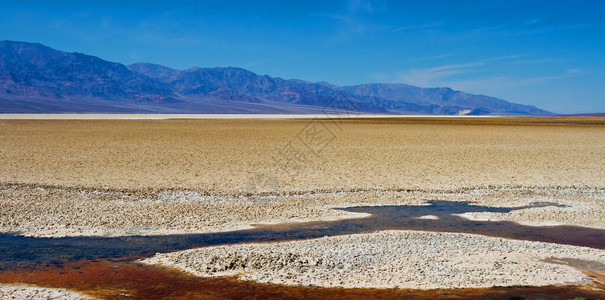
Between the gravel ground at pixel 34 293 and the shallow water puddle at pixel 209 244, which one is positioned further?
the shallow water puddle at pixel 209 244

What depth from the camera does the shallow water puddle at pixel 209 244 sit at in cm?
548

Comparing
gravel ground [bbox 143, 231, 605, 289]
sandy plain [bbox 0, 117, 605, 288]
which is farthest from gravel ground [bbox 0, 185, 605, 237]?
gravel ground [bbox 143, 231, 605, 289]

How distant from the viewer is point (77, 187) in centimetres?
1189

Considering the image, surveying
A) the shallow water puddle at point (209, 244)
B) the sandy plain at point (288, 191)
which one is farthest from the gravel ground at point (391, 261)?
the shallow water puddle at point (209, 244)

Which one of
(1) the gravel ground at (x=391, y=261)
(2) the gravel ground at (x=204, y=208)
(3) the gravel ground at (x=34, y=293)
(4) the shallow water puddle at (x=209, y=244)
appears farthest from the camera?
(2) the gravel ground at (x=204, y=208)

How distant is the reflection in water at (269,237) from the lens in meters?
6.86

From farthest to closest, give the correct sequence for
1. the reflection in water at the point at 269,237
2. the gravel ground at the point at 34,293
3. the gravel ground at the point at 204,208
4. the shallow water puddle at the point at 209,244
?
the gravel ground at the point at 204,208 < the reflection in water at the point at 269,237 < the shallow water puddle at the point at 209,244 < the gravel ground at the point at 34,293

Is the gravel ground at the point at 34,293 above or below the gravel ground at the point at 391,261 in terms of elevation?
below

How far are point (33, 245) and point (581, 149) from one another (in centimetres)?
2306

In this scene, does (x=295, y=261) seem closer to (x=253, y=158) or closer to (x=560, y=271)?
(x=560, y=271)

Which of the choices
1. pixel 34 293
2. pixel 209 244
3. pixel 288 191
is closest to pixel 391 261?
pixel 209 244

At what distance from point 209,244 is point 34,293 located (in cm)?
258

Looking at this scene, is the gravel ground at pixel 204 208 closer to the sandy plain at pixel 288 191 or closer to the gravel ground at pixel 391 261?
the sandy plain at pixel 288 191

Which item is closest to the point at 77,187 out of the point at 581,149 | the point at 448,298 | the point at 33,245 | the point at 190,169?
the point at 190,169
